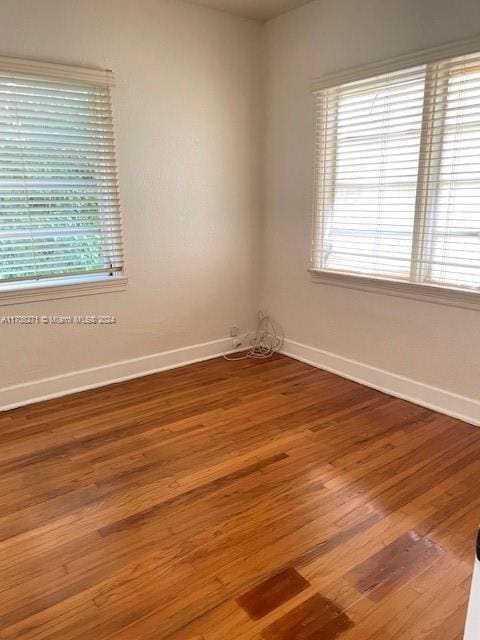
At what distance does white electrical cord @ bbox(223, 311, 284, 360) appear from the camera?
4.08 m

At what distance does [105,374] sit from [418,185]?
2517 millimetres

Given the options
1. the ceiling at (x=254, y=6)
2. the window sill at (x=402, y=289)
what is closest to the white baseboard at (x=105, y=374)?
the window sill at (x=402, y=289)

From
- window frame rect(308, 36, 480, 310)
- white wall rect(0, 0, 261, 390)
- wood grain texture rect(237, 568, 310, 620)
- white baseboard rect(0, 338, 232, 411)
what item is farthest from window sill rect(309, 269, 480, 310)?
wood grain texture rect(237, 568, 310, 620)

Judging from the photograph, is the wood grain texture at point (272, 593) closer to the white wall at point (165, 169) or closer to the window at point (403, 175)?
the window at point (403, 175)

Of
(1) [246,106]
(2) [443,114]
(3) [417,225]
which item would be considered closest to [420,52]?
(2) [443,114]

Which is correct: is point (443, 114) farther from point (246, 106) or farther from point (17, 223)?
point (17, 223)

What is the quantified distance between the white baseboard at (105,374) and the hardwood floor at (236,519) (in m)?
0.14

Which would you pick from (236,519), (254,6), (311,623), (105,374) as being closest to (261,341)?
(105,374)

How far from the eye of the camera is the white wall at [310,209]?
276cm

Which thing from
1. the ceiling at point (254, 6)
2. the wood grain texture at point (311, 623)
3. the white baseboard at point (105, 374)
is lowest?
the wood grain texture at point (311, 623)

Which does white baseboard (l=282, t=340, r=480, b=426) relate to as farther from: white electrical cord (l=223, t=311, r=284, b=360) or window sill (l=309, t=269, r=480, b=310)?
window sill (l=309, t=269, r=480, b=310)

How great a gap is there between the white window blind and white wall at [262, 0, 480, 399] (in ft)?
4.50

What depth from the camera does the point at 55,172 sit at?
2986 mm

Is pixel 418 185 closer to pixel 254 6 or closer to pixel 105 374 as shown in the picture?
pixel 254 6
